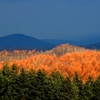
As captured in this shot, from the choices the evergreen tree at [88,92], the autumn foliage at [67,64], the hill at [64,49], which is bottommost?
the evergreen tree at [88,92]

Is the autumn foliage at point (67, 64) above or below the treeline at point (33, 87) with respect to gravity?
above

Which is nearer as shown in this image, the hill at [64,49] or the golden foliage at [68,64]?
the golden foliage at [68,64]

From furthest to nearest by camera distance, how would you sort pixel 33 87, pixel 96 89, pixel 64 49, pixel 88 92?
pixel 64 49
pixel 96 89
pixel 88 92
pixel 33 87

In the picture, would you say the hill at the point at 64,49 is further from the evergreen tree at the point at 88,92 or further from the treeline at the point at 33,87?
the treeline at the point at 33,87

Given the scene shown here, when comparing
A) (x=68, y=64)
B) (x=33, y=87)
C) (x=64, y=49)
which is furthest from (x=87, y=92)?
(x=64, y=49)

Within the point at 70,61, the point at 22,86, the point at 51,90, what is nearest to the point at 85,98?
the point at 51,90

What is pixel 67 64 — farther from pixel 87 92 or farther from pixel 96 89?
pixel 87 92

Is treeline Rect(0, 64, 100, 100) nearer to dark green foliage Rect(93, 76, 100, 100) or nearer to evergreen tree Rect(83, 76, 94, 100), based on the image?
evergreen tree Rect(83, 76, 94, 100)

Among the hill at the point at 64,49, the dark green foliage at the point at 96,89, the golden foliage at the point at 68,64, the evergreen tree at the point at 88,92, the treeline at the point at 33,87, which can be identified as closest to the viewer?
the treeline at the point at 33,87

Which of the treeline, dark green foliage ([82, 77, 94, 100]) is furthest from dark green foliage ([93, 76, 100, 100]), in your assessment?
the treeline

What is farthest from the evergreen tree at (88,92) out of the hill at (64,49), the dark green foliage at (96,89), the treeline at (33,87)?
the hill at (64,49)

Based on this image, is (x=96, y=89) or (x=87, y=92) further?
(x=96, y=89)

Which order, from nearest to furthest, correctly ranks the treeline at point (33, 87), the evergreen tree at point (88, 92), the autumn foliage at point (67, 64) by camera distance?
the treeline at point (33, 87)
the evergreen tree at point (88, 92)
the autumn foliage at point (67, 64)

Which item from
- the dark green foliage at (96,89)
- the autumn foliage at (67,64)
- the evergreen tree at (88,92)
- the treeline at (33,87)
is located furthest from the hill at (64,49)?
the treeline at (33,87)
